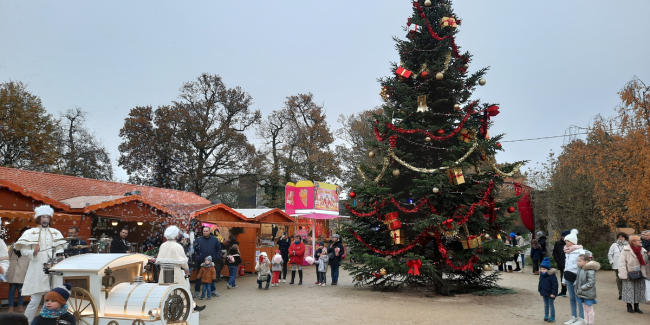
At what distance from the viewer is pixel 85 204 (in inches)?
464

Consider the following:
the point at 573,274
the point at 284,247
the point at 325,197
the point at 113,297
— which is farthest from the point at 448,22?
the point at 325,197

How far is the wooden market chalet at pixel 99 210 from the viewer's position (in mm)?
10855

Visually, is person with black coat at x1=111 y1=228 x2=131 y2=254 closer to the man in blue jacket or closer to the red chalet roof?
the man in blue jacket

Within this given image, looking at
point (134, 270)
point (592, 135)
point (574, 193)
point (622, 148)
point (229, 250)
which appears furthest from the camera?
point (574, 193)

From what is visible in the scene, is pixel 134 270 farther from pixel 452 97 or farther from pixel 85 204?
pixel 452 97

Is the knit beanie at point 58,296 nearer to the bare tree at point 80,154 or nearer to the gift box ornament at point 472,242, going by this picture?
the gift box ornament at point 472,242

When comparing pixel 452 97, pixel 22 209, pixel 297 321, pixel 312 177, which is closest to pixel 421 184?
pixel 452 97

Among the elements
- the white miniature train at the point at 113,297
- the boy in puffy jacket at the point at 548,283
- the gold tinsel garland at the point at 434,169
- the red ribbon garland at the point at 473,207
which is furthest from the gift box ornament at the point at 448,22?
the white miniature train at the point at 113,297

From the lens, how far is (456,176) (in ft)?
36.5

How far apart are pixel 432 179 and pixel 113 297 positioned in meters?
7.72

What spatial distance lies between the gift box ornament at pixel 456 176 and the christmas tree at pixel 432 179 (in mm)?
25

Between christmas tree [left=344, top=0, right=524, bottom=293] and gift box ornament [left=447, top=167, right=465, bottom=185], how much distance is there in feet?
0.08

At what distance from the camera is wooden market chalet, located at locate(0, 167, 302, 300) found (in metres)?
10.9

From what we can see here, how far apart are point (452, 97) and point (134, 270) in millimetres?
9750
